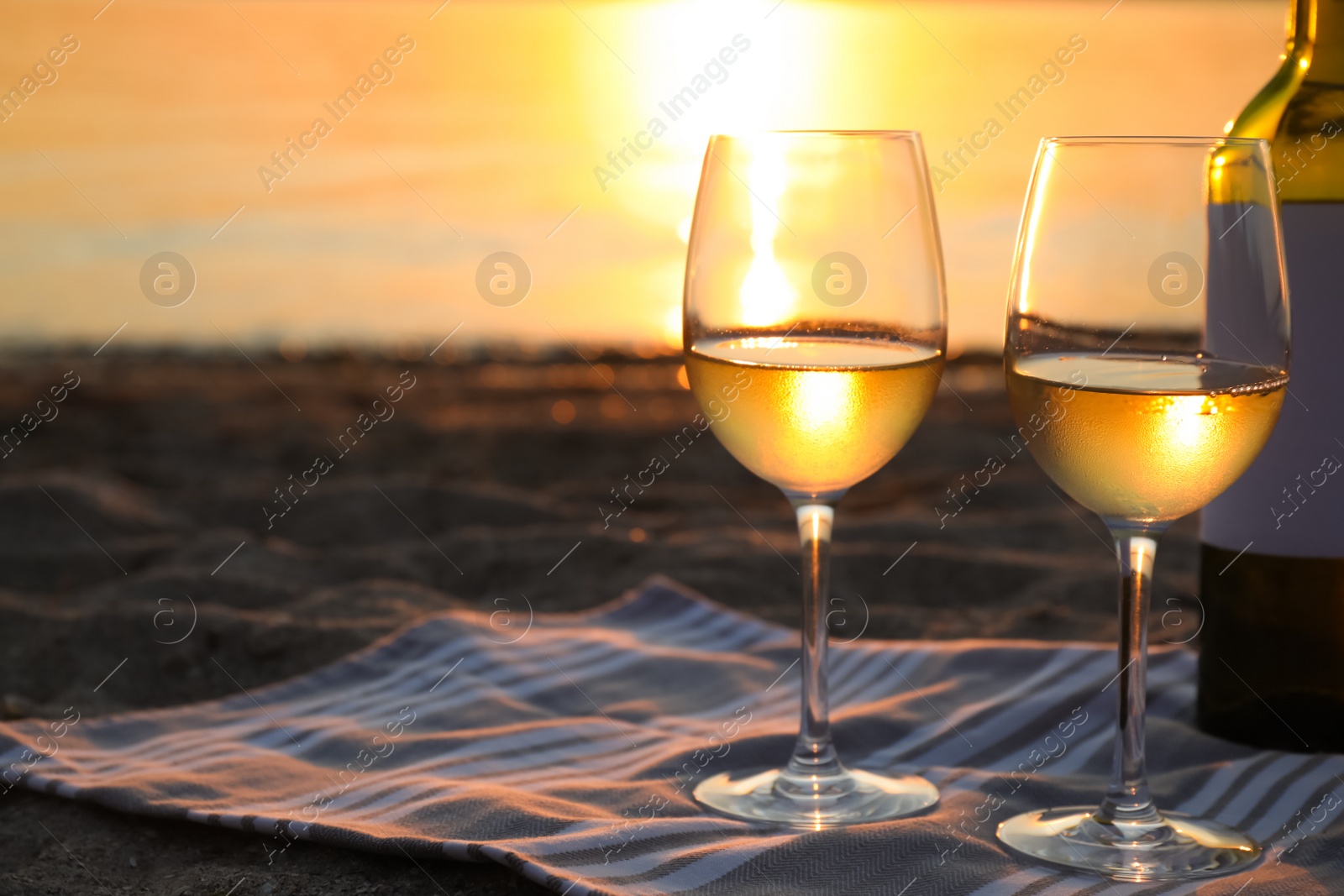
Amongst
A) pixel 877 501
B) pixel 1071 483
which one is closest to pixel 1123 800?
pixel 1071 483

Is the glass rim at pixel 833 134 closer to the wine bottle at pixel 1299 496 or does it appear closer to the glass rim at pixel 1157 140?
the glass rim at pixel 1157 140

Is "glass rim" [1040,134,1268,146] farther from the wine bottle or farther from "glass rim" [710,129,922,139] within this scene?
the wine bottle

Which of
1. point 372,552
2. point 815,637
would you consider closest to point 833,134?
point 815,637

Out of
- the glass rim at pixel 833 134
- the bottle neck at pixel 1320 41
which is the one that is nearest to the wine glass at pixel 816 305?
the glass rim at pixel 833 134

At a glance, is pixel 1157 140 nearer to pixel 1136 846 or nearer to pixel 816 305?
pixel 816 305

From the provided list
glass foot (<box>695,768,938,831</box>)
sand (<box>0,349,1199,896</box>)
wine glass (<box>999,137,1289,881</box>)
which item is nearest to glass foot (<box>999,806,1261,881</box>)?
wine glass (<box>999,137,1289,881</box>)

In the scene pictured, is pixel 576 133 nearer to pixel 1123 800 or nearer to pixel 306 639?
pixel 306 639

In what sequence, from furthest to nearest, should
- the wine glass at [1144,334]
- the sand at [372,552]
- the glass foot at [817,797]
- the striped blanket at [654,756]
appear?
1. the sand at [372,552]
2. the glass foot at [817,797]
3. the striped blanket at [654,756]
4. the wine glass at [1144,334]

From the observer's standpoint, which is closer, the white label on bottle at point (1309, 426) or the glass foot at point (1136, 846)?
the glass foot at point (1136, 846)
